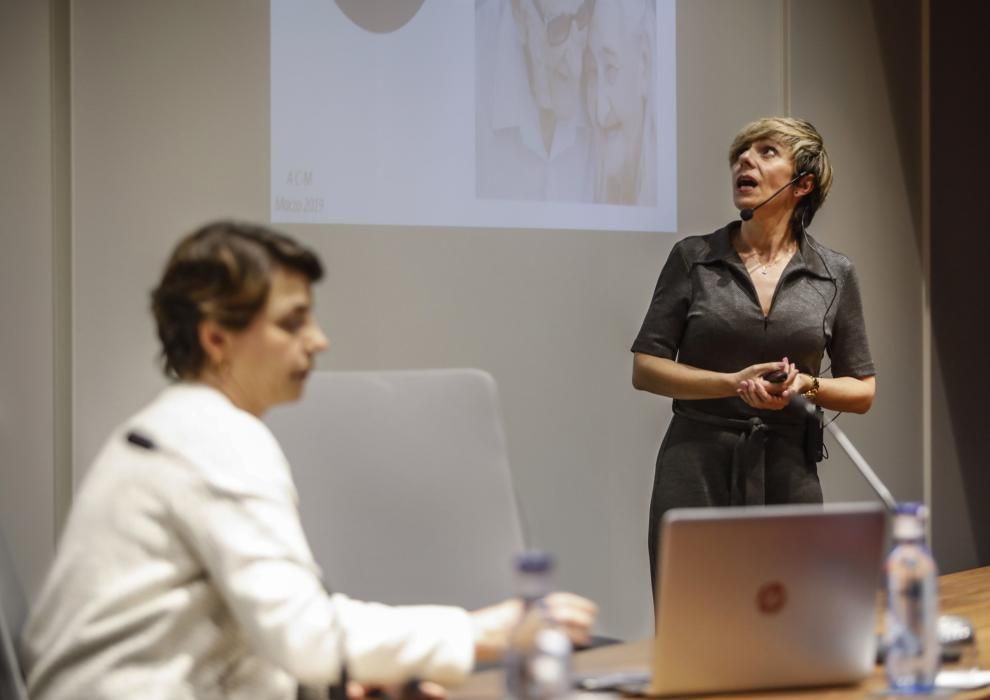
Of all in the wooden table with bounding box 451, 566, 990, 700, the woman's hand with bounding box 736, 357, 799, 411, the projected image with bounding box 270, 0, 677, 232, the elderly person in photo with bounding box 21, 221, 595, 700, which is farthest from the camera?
the projected image with bounding box 270, 0, 677, 232

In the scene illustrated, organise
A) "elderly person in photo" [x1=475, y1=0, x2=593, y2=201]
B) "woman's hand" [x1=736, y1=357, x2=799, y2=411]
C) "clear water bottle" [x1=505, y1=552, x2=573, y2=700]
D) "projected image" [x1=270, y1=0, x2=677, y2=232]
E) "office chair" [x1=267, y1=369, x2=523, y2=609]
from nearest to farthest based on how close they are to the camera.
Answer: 1. "clear water bottle" [x1=505, y1=552, x2=573, y2=700]
2. "office chair" [x1=267, y1=369, x2=523, y2=609]
3. "woman's hand" [x1=736, y1=357, x2=799, y2=411]
4. "projected image" [x1=270, y1=0, x2=677, y2=232]
5. "elderly person in photo" [x1=475, y1=0, x2=593, y2=201]

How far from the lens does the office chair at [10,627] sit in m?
1.46

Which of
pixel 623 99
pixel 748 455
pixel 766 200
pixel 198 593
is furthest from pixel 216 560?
pixel 623 99

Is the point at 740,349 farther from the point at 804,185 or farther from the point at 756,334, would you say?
the point at 804,185

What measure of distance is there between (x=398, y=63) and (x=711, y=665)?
2.23 m

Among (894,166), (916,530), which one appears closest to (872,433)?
(894,166)

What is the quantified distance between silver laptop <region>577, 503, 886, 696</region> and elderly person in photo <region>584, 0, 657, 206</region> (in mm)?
2367

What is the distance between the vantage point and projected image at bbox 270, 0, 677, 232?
3.14 meters

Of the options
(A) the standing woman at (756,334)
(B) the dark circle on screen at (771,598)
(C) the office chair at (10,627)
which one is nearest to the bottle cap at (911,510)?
(B) the dark circle on screen at (771,598)

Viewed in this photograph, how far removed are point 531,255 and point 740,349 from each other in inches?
33.0

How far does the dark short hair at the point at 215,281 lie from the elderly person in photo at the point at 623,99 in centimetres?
233

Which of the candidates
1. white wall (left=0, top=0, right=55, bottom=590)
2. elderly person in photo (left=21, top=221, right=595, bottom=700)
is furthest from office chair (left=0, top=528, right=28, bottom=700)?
white wall (left=0, top=0, right=55, bottom=590)

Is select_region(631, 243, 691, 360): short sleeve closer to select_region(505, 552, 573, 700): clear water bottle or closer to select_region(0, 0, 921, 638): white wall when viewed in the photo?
select_region(0, 0, 921, 638): white wall

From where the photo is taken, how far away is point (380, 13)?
3.24 meters
